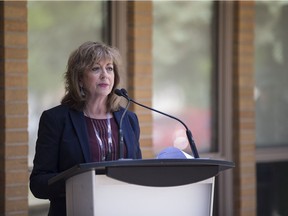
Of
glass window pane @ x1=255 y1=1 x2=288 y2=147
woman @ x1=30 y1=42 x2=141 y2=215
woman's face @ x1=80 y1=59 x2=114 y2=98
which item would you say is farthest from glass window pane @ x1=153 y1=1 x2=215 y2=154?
woman's face @ x1=80 y1=59 x2=114 y2=98

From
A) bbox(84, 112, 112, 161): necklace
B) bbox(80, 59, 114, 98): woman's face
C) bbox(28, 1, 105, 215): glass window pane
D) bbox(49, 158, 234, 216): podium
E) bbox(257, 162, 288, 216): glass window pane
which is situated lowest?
bbox(257, 162, 288, 216): glass window pane

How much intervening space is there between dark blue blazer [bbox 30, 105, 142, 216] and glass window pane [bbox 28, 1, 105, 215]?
2.18m

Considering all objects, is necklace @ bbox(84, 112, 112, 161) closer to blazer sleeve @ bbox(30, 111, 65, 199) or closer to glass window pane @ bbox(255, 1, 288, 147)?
blazer sleeve @ bbox(30, 111, 65, 199)

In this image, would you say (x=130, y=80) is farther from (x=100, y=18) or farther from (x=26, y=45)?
(x=26, y=45)

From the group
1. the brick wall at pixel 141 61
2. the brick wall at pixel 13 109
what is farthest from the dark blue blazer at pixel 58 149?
the brick wall at pixel 141 61

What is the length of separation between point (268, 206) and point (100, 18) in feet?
8.70

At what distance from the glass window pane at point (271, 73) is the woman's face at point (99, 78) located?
3627 mm

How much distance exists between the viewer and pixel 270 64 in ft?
23.4

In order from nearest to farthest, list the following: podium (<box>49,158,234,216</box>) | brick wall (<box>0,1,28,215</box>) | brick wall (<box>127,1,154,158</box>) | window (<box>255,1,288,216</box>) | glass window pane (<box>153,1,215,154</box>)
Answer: podium (<box>49,158,234,216</box>) < brick wall (<box>0,1,28,215</box>) < brick wall (<box>127,1,154,158</box>) < glass window pane (<box>153,1,215,154</box>) < window (<box>255,1,288,216</box>)

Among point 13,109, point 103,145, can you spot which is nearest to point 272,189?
point 13,109

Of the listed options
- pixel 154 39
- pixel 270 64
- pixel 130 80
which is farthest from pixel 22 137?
pixel 270 64

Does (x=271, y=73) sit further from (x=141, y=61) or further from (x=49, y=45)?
(x=49, y=45)

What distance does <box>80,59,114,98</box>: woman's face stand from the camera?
11.8 feet

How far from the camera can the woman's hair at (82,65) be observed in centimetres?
360
